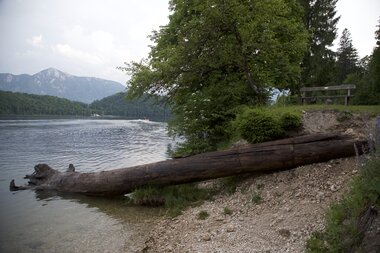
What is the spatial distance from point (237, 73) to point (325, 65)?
53.6 ft

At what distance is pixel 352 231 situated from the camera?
4984mm

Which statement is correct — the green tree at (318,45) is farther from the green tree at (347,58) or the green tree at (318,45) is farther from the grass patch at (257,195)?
the green tree at (347,58)

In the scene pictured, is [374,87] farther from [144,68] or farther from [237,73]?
[144,68]

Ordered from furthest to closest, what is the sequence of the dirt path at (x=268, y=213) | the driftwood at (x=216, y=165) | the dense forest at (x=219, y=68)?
1. the dense forest at (x=219, y=68)
2. the driftwood at (x=216, y=165)
3. the dirt path at (x=268, y=213)

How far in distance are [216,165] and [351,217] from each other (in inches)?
246

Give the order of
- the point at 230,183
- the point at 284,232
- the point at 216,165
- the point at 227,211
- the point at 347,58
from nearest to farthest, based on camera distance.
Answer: the point at 284,232 → the point at 227,211 → the point at 216,165 → the point at 230,183 → the point at 347,58

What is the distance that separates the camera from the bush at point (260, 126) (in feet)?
36.3

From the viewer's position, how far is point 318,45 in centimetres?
3083

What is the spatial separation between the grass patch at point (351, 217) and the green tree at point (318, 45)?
25548 millimetres

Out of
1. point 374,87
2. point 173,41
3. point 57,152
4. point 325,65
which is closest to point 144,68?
point 173,41

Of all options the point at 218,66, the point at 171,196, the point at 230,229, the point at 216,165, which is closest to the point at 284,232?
A: the point at 230,229

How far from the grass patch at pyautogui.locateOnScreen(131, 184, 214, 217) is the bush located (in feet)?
9.19

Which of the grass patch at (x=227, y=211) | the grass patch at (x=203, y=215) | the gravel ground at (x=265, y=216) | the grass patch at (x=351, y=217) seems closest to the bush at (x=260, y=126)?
the gravel ground at (x=265, y=216)

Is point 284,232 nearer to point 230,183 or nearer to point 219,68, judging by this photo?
point 230,183
